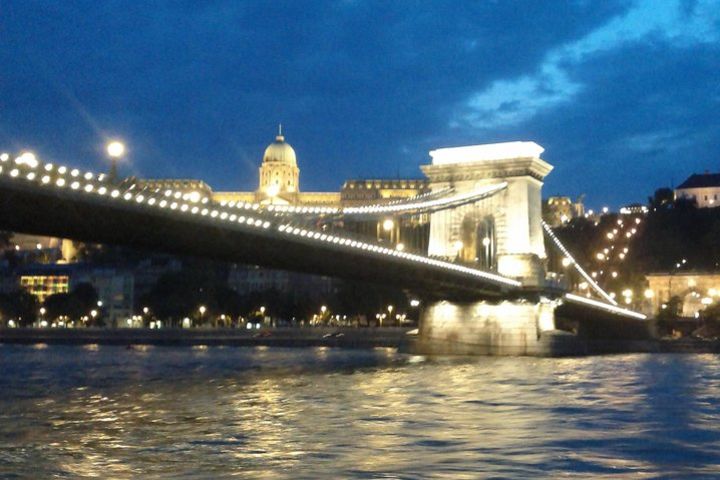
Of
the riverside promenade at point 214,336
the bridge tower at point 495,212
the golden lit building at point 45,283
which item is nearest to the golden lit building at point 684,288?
the riverside promenade at point 214,336

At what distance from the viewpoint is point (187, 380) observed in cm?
3388

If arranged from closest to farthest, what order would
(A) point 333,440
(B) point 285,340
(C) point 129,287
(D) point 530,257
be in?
(A) point 333,440, (D) point 530,257, (B) point 285,340, (C) point 129,287

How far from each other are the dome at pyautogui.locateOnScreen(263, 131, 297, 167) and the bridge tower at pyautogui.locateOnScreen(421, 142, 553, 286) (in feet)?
396

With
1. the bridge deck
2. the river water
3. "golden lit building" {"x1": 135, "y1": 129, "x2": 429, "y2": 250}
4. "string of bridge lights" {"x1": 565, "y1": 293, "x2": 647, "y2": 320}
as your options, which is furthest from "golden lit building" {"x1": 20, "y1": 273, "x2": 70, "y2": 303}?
the river water

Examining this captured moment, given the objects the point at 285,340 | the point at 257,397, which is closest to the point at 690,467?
the point at 257,397

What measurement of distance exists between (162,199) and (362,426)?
13983 mm

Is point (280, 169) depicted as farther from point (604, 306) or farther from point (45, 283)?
point (604, 306)

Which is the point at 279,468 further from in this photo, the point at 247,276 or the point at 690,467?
the point at 247,276

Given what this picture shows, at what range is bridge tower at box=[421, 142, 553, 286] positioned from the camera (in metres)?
57.4

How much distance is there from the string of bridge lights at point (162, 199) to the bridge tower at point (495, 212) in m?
13.5

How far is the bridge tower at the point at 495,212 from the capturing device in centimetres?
5744

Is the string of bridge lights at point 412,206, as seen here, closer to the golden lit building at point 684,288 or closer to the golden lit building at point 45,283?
the golden lit building at point 684,288

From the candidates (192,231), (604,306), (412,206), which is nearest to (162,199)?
(192,231)

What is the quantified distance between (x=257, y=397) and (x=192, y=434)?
28.7ft
